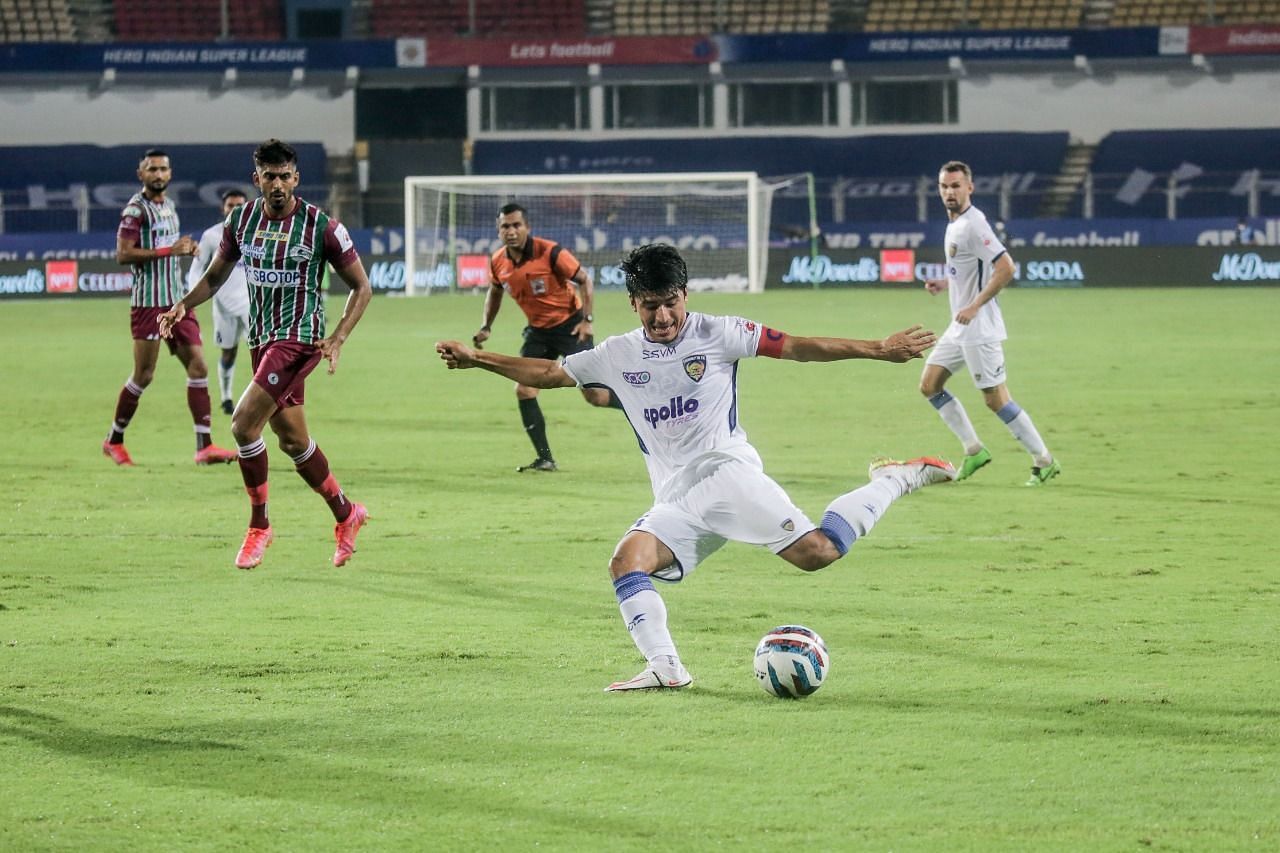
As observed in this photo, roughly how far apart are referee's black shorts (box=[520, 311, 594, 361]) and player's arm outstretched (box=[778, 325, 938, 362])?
7427 mm

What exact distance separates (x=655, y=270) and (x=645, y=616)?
1.27 metres

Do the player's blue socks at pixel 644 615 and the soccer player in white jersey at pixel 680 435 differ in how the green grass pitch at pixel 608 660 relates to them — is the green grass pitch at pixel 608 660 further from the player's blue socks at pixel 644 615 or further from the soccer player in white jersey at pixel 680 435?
the soccer player in white jersey at pixel 680 435

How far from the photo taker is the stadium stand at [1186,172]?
4275cm

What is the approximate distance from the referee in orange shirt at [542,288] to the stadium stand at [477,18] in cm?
3410

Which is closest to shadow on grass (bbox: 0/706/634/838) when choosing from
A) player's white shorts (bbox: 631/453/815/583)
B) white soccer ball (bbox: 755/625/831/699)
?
white soccer ball (bbox: 755/625/831/699)

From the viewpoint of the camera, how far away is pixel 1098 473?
41.5 feet

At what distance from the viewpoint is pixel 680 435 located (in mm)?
6633

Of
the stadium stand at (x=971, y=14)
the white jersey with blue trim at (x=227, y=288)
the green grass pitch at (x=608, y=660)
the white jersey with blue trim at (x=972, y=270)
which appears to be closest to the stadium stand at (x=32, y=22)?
the stadium stand at (x=971, y=14)

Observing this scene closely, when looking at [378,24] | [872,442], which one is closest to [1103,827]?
[872,442]

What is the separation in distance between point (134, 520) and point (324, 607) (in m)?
3.31

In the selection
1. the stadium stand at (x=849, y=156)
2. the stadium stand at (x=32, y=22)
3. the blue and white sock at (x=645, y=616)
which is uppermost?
the stadium stand at (x=32, y=22)

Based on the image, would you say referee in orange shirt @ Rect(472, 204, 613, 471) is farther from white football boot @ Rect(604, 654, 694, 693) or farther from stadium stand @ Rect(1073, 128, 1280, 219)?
stadium stand @ Rect(1073, 128, 1280, 219)

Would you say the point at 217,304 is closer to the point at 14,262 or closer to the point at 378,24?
the point at 14,262

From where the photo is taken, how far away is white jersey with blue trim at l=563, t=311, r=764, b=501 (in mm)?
6527
